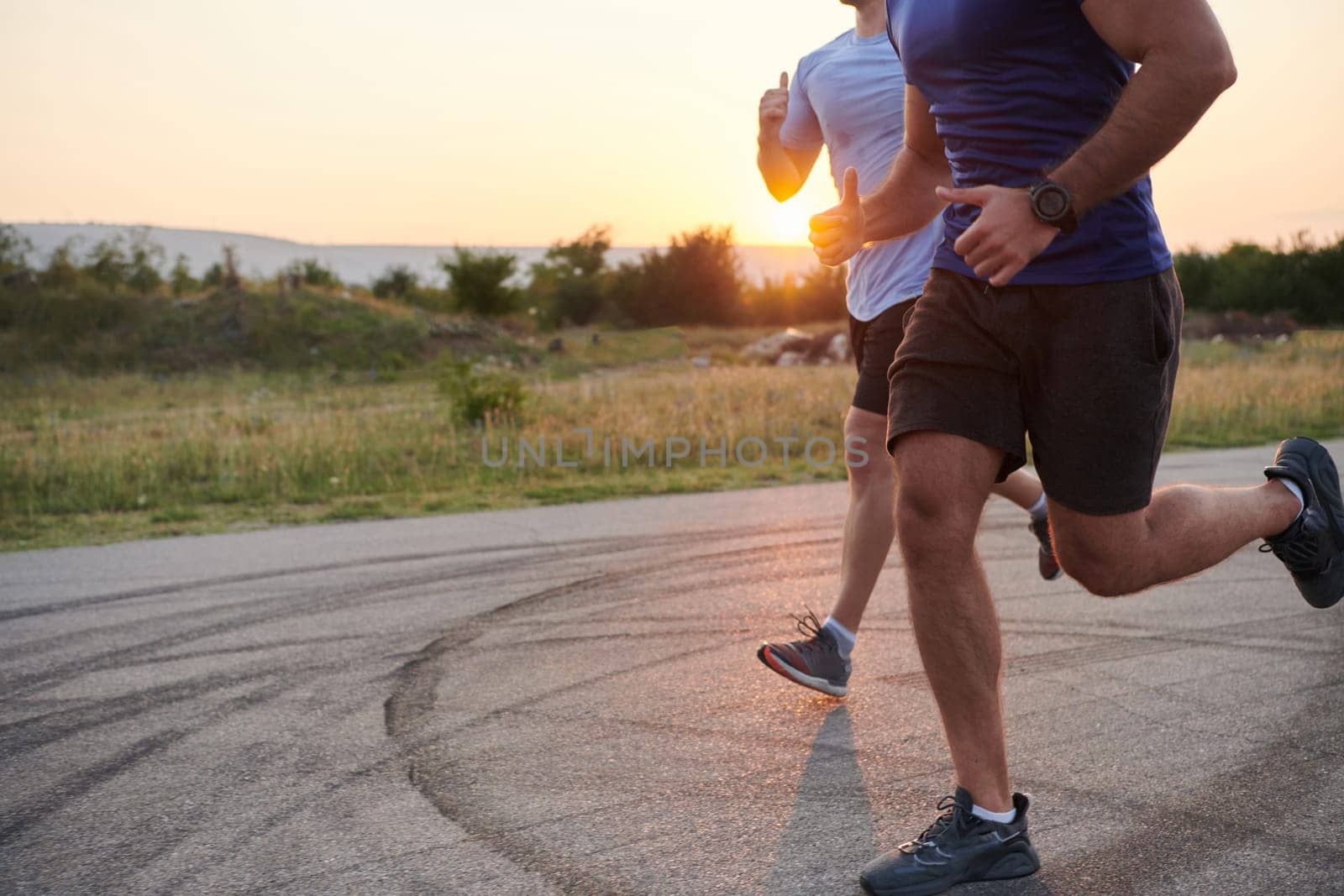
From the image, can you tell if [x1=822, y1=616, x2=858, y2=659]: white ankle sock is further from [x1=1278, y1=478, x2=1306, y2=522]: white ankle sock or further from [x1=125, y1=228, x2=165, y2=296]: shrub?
[x1=125, y1=228, x2=165, y2=296]: shrub

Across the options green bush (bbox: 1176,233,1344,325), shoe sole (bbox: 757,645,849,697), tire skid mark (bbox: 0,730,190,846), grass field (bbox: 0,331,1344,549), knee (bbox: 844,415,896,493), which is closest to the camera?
tire skid mark (bbox: 0,730,190,846)

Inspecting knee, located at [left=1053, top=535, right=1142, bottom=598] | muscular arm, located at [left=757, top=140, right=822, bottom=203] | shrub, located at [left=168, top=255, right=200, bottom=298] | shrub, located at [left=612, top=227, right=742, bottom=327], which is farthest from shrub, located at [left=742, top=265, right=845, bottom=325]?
knee, located at [left=1053, top=535, right=1142, bottom=598]

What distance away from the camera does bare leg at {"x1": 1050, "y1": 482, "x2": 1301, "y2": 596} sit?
99.7 inches

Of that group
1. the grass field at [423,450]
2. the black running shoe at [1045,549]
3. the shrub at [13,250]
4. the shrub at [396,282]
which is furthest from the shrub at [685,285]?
the black running shoe at [1045,549]

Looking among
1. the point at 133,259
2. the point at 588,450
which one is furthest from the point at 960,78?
the point at 133,259

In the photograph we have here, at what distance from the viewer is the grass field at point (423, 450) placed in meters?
8.19

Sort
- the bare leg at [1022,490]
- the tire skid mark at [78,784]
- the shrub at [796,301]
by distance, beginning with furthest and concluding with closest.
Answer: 1. the shrub at [796,301]
2. the bare leg at [1022,490]
3. the tire skid mark at [78,784]

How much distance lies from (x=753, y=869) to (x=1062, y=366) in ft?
3.97

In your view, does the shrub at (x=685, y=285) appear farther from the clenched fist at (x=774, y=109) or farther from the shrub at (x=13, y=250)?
the clenched fist at (x=774, y=109)

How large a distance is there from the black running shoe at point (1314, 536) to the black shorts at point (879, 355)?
1.12m

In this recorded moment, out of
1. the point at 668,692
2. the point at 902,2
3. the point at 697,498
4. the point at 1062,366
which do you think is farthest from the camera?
the point at 697,498

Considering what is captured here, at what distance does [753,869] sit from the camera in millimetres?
2523

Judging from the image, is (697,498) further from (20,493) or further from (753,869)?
(753,869)

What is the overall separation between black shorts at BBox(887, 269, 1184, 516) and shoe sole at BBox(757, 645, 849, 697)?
129cm
